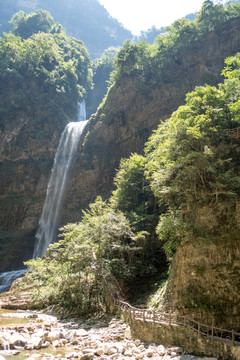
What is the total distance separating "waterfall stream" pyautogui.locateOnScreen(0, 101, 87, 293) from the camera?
3394 centimetres

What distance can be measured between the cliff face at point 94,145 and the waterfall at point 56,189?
0.90 metres

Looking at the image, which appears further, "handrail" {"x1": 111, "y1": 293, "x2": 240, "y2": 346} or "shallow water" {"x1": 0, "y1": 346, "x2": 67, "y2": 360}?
"handrail" {"x1": 111, "y1": 293, "x2": 240, "y2": 346}

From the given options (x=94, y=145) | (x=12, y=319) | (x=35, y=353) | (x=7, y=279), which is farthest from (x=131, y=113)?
(x=35, y=353)

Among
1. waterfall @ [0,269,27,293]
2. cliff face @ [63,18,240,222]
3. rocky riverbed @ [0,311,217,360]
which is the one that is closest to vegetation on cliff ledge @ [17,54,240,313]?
rocky riverbed @ [0,311,217,360]

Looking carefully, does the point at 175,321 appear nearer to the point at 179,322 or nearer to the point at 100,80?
the point at 179,322

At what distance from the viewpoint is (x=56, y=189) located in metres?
36.3

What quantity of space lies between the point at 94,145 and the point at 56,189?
8.20m

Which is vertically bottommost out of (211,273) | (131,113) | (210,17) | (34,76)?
(211,273)

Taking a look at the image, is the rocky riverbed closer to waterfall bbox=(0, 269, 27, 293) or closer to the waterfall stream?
waterfall bbox=(0, 269, 27, 293)

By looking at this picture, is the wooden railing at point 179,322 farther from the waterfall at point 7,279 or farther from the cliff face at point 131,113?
the cliff face at point 131,113

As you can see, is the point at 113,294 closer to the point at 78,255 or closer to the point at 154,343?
the point at 78,255

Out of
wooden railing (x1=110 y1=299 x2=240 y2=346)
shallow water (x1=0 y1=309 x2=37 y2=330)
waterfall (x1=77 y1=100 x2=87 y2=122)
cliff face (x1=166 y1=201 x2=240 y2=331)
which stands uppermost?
waterfall (x1=77 y1=100 x2=87 y2=122)

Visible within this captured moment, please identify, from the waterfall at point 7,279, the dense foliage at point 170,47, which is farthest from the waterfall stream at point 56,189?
the dense foliage at point 170,47

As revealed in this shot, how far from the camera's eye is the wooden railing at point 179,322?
8455 mm
